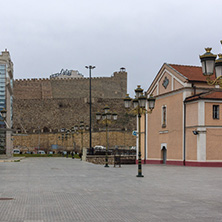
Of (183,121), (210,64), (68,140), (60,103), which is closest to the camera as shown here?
(210,64)

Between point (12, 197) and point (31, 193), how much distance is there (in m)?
1.01

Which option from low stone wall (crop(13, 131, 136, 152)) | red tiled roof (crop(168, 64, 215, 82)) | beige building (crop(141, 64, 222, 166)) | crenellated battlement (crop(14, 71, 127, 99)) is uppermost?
crenellated battlement (crop(14, 71, 127, 99))

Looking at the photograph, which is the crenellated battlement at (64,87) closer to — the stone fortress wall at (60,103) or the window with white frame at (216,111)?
the stone fortress wall at (60,103)

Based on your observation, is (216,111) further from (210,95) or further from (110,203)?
(110,203)

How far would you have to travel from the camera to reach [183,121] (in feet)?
107

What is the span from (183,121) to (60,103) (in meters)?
78.6

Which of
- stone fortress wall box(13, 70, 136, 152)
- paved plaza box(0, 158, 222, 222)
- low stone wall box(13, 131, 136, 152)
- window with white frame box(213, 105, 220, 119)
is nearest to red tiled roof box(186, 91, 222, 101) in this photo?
window with white frame box(213, 105, 220, 119)

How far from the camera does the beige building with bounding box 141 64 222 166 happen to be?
1196 inches

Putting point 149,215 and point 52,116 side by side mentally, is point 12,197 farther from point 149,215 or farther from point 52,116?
point 52,116

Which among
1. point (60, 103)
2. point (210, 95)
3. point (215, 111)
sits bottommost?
point (215, 111)

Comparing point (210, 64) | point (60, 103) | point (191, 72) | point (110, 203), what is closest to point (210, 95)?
point (191, 72)

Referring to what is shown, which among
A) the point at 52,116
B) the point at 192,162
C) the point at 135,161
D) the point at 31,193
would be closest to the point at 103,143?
the point at 52,116

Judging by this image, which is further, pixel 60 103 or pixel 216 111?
pixel 60 103

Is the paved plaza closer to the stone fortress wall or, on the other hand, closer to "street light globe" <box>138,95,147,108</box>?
"street light globe" <box>138,95,147,108</box>
